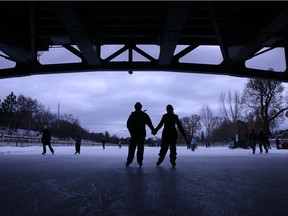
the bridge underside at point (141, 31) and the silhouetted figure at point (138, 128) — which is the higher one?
the bridge underside at point (141, 31)

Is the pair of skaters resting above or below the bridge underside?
below

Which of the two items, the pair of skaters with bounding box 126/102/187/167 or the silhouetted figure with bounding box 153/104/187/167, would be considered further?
the silhouetted figure with bounding box 153/104/187/167

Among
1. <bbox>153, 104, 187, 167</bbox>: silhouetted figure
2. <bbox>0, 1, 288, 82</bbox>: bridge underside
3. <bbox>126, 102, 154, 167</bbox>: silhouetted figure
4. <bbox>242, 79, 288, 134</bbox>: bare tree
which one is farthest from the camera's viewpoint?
<bbox>242, 79, 288, 134</bbox>: bare tree

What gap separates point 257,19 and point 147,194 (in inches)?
234

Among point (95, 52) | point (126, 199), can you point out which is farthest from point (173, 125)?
point (126, 199)

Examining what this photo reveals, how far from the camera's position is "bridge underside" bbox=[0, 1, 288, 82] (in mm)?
7500


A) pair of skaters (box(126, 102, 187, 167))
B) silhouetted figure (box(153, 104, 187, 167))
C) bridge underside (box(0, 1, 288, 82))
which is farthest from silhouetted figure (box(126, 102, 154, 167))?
bridge underside (box(0, 1, 288, 82))

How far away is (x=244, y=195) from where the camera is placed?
4.00 metres

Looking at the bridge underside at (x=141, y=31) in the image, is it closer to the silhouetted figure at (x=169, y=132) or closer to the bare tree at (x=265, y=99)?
the silhouetted figure at (x=169, y=132)

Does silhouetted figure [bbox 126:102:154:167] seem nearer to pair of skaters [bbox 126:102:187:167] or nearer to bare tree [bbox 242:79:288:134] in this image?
pair of skaters [bbox 126:102:187:167]

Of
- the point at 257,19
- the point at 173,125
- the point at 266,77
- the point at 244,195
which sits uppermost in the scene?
the point at 257,19

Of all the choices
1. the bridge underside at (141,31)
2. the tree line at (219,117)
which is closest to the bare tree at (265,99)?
the tree line at (219,117)

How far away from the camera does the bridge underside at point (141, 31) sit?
7.50 metres

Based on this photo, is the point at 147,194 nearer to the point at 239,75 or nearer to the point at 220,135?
the point at 239,75
